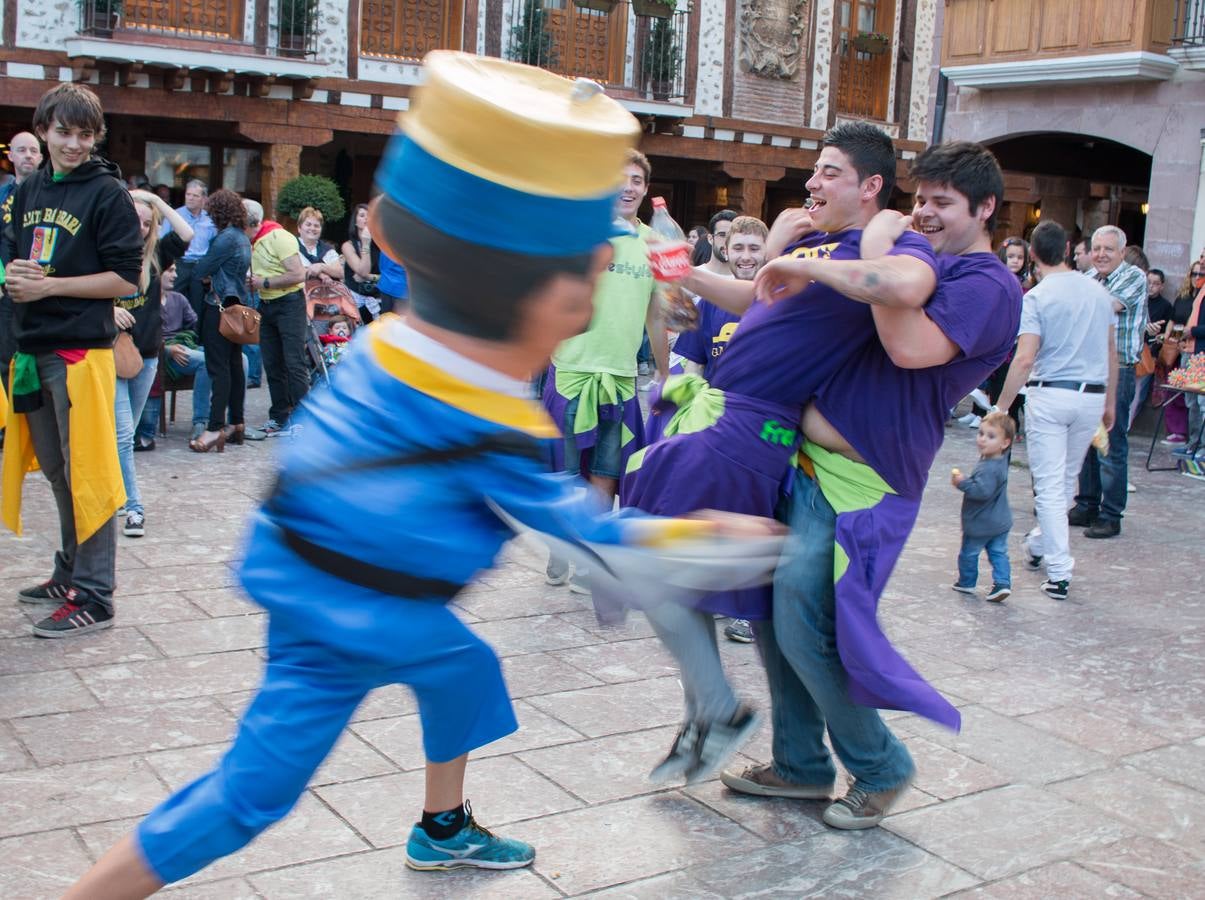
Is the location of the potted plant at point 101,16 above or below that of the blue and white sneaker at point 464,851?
above

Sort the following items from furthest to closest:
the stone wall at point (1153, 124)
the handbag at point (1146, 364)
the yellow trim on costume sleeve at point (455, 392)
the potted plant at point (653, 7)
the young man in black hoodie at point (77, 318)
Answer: the potted plant at point (653, 7) < the stone wall at point (1153, 124) < the handbag at point (1146, 364) < the young man in black hoodie at point (77, 318) < the yellow trim on costume sleeve at point (455, 392)

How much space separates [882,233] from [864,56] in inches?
838

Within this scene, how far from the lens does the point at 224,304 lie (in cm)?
938

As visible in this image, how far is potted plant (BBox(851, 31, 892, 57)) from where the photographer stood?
75.2ft

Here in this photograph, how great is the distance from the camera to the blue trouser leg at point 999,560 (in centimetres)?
628

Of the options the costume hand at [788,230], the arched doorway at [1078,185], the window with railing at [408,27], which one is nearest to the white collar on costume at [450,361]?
the costume hand at [788,230]

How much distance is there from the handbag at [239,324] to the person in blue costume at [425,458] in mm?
7059

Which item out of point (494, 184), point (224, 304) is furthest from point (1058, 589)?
point (224, 304)

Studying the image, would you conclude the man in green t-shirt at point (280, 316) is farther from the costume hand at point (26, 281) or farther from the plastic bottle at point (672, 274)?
the plastic bottle at point (672, 274)

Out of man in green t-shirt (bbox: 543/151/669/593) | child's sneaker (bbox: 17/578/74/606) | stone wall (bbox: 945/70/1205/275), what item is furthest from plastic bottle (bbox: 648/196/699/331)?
stone wall (bbox: 945/70/1205/275)

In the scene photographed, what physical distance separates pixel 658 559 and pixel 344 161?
1843cm

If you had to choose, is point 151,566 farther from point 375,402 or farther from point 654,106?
point 654,106

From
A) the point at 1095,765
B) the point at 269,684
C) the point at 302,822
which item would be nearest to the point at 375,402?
the point at 269,684

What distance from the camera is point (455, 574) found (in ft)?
7.72
